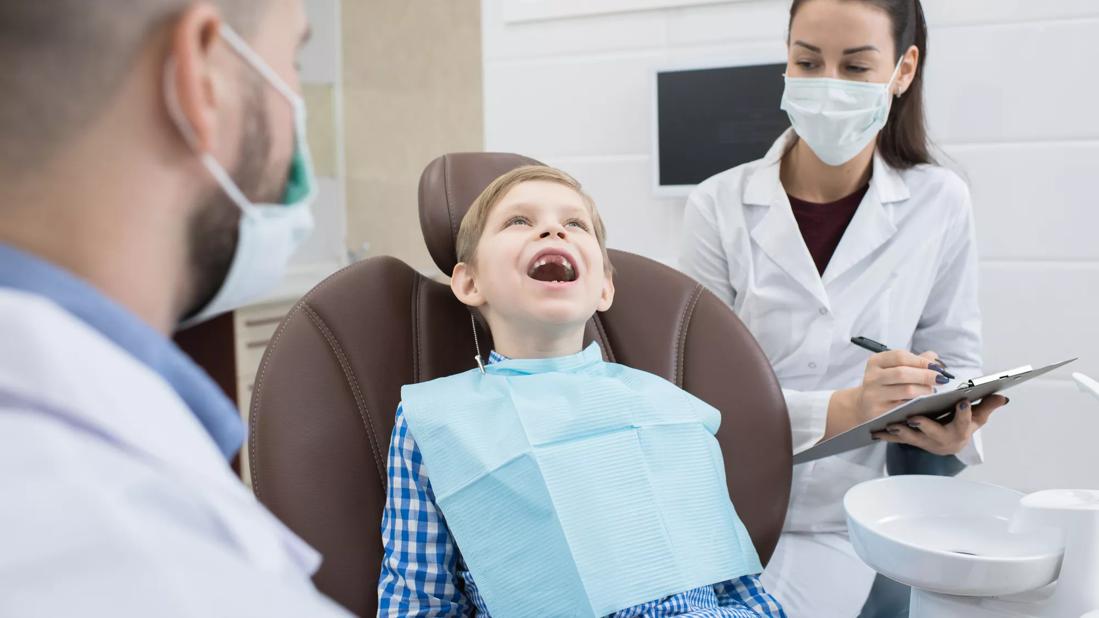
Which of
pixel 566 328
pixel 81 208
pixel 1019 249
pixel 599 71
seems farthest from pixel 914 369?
pixel 599 71

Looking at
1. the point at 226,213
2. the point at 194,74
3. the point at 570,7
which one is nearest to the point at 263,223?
the point at 226,213

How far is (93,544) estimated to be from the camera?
1.41 ft

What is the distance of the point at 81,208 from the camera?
1.78ft

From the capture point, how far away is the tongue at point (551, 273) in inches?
57.2

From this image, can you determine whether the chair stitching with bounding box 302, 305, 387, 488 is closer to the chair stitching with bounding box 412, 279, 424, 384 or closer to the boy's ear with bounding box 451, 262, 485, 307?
the chair stitching with bounding box 412, 279, 424, 384

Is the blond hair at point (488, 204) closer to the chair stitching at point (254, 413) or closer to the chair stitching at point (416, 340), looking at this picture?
the chair stitching at point (416, 340)

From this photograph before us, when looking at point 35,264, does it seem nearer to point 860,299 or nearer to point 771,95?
point 860,299

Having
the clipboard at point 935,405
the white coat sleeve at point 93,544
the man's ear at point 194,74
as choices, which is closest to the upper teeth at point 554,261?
the clipboard at point 935,405

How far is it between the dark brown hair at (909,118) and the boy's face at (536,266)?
0.68m

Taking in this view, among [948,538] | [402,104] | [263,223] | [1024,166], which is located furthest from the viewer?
[402,104]

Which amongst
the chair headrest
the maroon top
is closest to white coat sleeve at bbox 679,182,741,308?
the maroon top

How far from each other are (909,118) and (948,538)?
100cm

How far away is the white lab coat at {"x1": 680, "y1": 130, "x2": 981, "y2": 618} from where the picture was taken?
1720 millimetres

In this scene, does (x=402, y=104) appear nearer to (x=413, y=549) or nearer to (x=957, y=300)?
(x=957, y=300)
